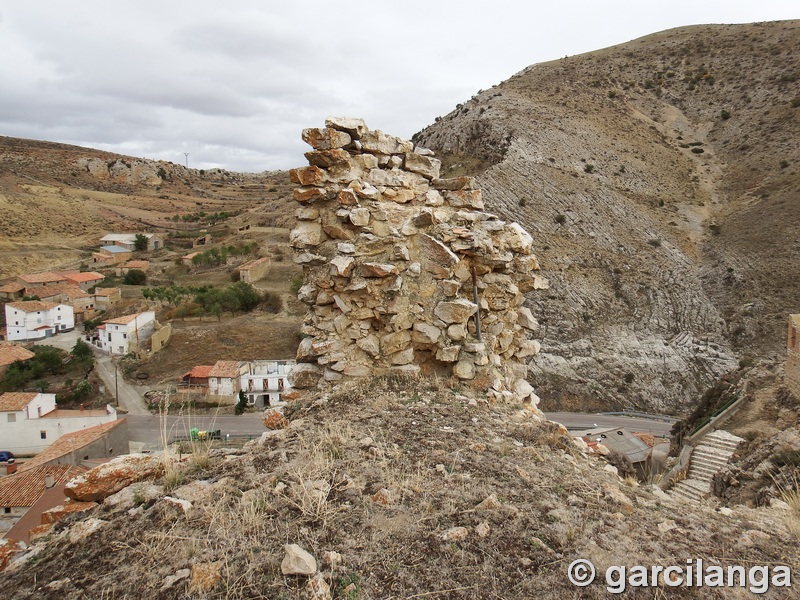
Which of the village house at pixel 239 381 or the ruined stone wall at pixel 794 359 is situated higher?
the ruined stone wall at pixel 794 359

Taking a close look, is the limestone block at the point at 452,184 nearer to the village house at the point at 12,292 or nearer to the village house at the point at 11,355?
the village house at the point at 11,355

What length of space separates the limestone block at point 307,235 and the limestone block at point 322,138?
1.01 meters

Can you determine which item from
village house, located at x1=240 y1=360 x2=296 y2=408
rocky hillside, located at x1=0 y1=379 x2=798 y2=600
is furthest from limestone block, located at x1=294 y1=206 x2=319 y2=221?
village house, located at x1=240 y1=360 x2=296 y2=408

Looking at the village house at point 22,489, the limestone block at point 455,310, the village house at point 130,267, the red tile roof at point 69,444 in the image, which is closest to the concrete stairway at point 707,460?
the limestone block at point 455,310

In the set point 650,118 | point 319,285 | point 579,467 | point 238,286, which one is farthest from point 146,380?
point 650,118

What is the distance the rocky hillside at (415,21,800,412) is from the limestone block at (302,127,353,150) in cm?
2636

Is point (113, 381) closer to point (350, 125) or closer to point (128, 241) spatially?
point (350, 125)

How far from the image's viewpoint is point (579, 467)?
169 inches

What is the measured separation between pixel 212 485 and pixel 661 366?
105ft

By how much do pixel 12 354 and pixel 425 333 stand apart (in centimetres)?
3791

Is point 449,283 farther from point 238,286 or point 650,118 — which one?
point 650,118

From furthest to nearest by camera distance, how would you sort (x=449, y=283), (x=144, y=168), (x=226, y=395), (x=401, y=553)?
1. (x=144, y=168)
2. (x=226, y=395)
3. (x=449, y=283)
4. (x=401, y=553)

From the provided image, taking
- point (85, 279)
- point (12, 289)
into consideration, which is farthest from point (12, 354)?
point (85, 279)

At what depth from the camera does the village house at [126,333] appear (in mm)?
34219
